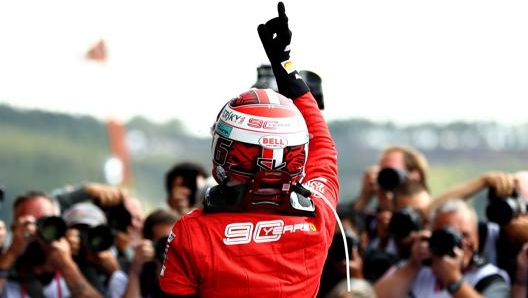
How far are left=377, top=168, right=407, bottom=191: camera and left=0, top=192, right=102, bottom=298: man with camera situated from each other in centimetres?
211

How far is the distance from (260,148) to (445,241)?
9.60 ft

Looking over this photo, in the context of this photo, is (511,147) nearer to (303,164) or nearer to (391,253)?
(391,253)

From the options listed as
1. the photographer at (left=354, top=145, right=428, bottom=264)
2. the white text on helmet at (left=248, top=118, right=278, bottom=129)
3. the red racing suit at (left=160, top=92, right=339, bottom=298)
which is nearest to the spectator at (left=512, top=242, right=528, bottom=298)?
the photographer at (left=354, top=145, right=428, bottom=264)

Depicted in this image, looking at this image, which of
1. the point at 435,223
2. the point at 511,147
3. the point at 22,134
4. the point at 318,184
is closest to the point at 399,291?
the point at 435,223

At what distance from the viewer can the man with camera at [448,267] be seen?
7840 mm

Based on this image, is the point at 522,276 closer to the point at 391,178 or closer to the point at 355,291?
the point at 355,291

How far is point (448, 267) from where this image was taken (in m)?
7.84

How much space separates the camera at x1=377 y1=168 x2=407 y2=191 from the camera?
948cm

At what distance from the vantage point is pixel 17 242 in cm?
830

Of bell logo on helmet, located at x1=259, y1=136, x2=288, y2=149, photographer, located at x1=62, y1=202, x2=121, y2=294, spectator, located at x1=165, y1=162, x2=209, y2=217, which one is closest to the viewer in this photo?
bell logo on helmet, located at x1=259, y1=136, x2=288, y2=149

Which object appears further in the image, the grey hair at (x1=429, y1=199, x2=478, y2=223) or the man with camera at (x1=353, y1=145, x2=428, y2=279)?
the man with camera at (x1=353, y1=145, x2=428, y2=279)

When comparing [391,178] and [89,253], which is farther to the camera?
[391,178]

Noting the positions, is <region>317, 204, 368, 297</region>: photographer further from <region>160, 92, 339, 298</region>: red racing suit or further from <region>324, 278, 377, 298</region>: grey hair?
→ <region>160, 92, 339, 298</region>: red racing suit

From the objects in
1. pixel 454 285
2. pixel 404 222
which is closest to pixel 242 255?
pixel 454 285
